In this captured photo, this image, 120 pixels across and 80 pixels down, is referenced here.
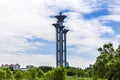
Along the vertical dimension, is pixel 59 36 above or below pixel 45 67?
above

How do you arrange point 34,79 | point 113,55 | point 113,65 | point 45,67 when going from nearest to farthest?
point 113,65, point 113,55, point 34,79, point 45,67

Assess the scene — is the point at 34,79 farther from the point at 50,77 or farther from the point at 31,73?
the point at 50,77

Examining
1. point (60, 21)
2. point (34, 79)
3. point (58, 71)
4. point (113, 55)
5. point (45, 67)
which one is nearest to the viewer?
point (113, 55)

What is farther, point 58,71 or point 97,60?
point 58,71

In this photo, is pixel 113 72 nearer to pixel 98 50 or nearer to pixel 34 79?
pixel 98 50

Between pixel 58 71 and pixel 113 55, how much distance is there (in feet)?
35.0

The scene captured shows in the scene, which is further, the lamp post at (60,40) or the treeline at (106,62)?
the lamp post at (60,40)

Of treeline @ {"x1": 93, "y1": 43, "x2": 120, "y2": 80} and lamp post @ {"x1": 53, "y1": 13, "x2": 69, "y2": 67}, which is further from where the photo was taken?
lamp post @ {"x1": 53, "y1": 13, "x2": 69, "y2": 67}

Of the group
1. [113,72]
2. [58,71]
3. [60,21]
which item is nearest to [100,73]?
[113,72]

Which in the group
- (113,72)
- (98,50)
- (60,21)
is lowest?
(113,72)

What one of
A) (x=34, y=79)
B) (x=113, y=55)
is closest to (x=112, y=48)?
(x=113, y=55)

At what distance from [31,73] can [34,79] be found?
4.36 ft

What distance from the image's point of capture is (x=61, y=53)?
123m

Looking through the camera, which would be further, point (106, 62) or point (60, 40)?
point (60, 40)
